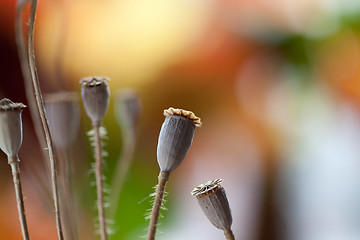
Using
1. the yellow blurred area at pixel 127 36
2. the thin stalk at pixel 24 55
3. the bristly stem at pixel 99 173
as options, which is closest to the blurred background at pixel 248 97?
the yellow blurred area at pixel 127 36

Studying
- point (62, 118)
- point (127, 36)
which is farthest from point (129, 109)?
point (127, 36)

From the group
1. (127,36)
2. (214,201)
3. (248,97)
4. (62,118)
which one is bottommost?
(214,201)

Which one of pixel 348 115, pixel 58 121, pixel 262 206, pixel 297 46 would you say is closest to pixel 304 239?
pixel 262 206

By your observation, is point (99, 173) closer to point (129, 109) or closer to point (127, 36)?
point (129, 109)

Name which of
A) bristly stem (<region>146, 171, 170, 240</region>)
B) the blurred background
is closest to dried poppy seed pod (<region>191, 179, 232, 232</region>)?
bristly stem (<region>146, 171, 170, 240</region>)

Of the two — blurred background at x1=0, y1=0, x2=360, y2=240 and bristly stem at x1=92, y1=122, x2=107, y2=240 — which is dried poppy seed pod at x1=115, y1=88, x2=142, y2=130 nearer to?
bristly stem at x1=92, y1=122, x2=107, y2=240
